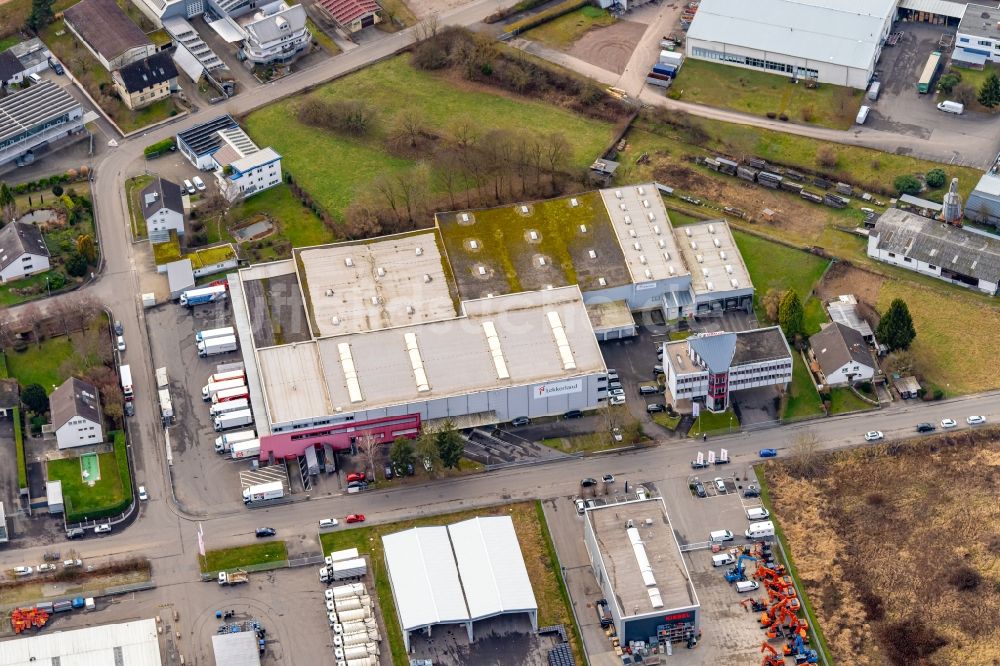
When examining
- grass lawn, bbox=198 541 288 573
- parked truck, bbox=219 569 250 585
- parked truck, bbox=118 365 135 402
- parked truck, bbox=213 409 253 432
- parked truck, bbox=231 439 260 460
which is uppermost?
parked truck, bbox=118 365 135 402

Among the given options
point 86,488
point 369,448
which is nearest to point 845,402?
point 369,448

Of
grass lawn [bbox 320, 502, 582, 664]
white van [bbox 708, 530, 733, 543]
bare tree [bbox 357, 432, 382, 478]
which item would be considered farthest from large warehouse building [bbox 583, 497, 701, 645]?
bare tree [bbox 357, 432, 382, 478]

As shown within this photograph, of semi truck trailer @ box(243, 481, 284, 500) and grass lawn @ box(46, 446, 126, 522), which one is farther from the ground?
grass lawn @ box(46, 446, 126, 522)

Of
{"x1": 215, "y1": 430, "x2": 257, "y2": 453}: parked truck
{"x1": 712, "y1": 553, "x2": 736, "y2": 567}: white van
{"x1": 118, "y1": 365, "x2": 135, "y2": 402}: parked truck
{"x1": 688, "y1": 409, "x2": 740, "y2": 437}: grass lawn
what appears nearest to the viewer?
{"x1": 712, "y1": 553, "x2": 736, "y2": 567}: white van

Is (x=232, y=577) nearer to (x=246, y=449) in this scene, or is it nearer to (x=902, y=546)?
(x=246, y=449)

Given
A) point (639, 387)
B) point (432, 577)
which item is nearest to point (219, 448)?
point (432, 577)

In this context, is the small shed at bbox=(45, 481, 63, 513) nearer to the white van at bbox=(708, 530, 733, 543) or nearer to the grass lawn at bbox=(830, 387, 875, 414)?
the white van at bbox=(708, 530, 733, 543)

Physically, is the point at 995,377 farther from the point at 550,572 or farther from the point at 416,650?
the point at 416,650
